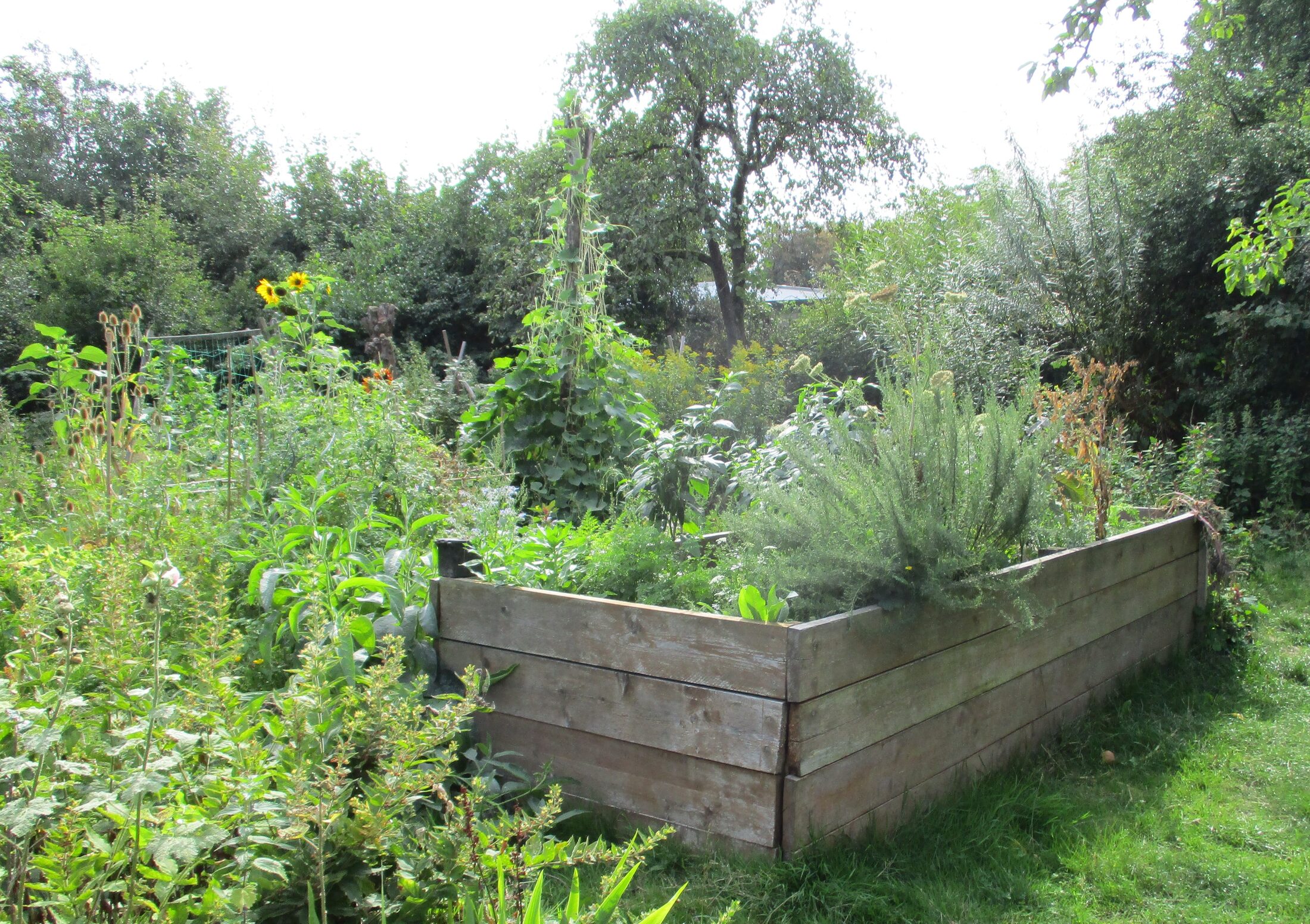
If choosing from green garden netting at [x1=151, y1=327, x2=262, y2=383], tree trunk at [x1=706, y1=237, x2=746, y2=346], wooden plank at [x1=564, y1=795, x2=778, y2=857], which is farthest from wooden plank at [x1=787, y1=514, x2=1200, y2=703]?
tree trunk at [x1=706, y1=237, x2=746, y2=346]

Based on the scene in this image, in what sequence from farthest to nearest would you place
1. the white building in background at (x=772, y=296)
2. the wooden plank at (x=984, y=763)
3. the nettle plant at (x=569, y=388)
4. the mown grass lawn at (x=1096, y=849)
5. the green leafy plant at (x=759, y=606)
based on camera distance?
1. the white building in background at (x=772, y=296)
2. the nettle plant at (x=569, y=388)
3. the wooden plank at (x=984, y=763)
4. the green leafy plant at (x=759, y=606)
5. the mown grass lawn at (x=1096, y=849)

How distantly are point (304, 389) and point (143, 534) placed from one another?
65.2 inches

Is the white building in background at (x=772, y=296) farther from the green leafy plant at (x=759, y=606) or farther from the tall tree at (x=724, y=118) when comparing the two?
the green leafy plant at (x=759, y=606)

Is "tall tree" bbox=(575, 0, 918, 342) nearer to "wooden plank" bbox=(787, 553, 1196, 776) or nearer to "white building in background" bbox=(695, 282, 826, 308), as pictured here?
"white building in background" bbox=(695, 282, 826, 308)

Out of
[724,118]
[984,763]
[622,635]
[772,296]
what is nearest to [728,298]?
[724,118]

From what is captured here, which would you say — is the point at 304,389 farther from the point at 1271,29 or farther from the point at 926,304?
the point at 1271,29

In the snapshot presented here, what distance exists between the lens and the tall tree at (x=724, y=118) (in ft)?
43.8

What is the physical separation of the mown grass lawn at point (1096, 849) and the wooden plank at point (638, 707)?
0.26m

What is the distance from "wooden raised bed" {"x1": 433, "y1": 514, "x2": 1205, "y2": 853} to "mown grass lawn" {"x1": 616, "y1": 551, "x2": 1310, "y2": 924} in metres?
0.10

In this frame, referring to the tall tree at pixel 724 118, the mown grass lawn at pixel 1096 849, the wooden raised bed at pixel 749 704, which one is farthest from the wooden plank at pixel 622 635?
the tall tree at pixel 724 118

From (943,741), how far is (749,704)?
0.78m

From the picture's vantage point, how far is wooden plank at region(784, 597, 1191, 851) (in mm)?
2033

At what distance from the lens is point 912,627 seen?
2.31 m

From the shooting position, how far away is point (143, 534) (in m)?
2.72
